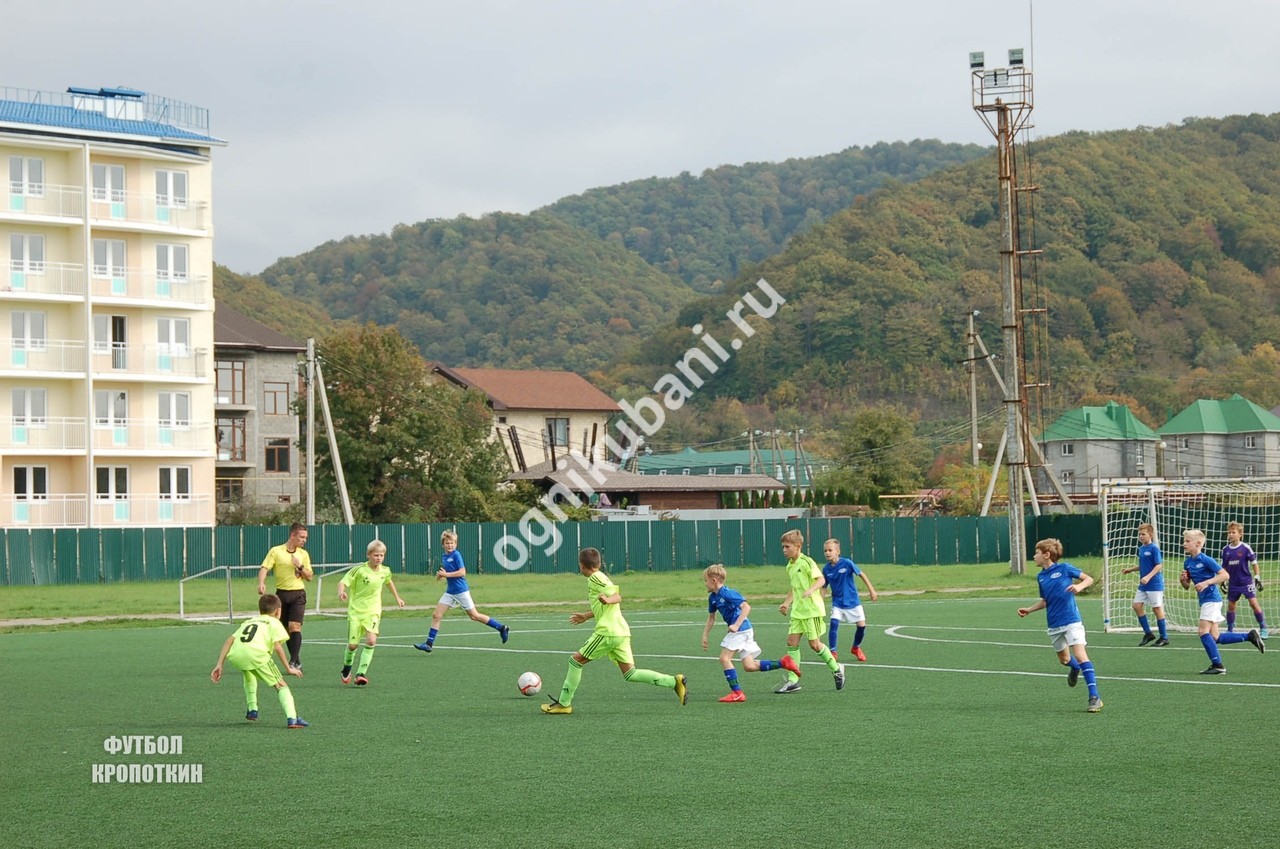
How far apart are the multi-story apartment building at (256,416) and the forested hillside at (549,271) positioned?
168 feet

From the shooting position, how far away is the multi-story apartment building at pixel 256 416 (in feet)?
238

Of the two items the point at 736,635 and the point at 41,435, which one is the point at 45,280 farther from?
the point at 736,635

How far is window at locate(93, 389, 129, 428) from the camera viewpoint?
186ft

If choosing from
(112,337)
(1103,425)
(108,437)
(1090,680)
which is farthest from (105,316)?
(1103,425)

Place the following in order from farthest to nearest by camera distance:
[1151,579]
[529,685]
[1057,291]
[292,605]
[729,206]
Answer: [729,206] < [1057,291] < [1151,579] < [292,605] < [529,685]

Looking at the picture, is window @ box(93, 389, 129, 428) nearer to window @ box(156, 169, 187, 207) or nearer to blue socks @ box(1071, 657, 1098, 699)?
window @ box(156, 169, 187, 207)

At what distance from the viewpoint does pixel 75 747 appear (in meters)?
12.4

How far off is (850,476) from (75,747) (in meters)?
73.9

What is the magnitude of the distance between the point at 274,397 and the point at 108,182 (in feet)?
64.1

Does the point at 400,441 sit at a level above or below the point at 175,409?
below

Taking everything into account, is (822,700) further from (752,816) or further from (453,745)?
(752,816)

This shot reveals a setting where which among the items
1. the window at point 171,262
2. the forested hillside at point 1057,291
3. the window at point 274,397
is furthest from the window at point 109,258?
the forested hillside at point 1057,291

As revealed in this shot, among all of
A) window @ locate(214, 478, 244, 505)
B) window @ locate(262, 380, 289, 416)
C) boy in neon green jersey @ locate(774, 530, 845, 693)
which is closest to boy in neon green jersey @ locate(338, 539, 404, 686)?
boy in neon green jersey @ locate(774, 530, 845, 693)

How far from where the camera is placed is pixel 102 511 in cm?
5638
